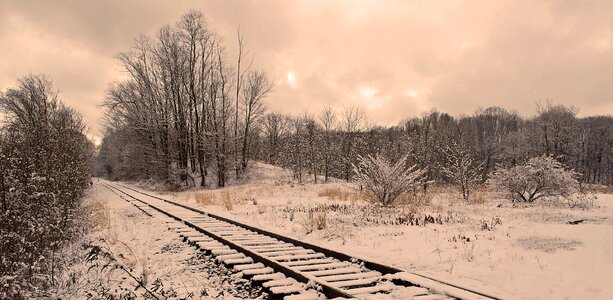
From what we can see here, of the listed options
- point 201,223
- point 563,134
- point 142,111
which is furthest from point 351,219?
point 563,134

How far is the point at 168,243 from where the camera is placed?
28.4ft

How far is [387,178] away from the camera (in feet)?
46.4

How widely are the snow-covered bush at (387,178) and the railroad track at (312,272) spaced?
629cm

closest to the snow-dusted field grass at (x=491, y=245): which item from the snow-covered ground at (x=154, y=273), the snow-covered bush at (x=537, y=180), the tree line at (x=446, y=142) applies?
the snow-covered bush at (x=537, y=180)

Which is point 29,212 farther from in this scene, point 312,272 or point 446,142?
point 446,142

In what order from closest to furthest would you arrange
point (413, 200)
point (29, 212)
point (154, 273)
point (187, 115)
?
point (154, 273)
point (29, 212)
point (413, 200)
point (187, 115)

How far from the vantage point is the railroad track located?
188 inches

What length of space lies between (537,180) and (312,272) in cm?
1410

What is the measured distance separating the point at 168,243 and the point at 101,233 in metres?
2.79

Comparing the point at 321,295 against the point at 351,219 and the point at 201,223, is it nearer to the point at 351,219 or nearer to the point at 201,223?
the point at 351,219

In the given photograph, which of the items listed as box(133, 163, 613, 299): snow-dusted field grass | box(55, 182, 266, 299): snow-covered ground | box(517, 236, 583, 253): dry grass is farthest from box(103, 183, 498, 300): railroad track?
box(517, 236, 583, 253): dry grass

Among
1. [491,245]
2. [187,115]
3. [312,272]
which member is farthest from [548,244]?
[187,115]

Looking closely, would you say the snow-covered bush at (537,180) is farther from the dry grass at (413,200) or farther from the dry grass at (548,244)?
the dry grass at (548,244)

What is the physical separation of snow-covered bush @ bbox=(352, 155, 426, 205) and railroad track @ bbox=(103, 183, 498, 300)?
629 cm
